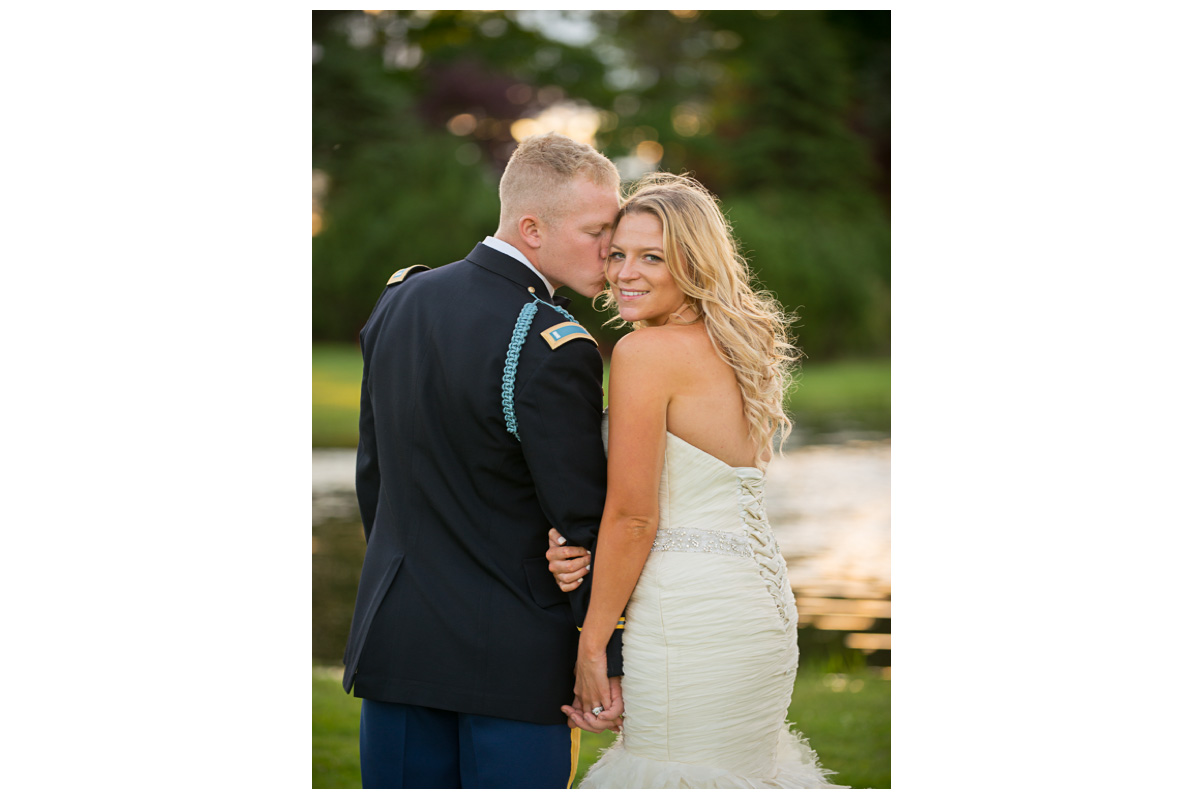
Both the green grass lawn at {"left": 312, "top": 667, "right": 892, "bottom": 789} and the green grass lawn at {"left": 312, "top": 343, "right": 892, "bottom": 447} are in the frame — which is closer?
the green grass lawn at {"left": 312, "top": 667, "right": 892, "bottom": 789}

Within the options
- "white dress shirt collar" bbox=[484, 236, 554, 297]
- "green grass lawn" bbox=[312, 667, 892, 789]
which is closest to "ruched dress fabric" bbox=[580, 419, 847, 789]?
"white dress shirt collar" bbox=[484, 236, 554, 297]

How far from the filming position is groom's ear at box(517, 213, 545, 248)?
2.36m

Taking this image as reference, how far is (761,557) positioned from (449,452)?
868mm

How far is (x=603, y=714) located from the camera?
2.26m

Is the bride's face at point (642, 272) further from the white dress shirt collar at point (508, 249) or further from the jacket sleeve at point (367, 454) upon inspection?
the jacket sleeve at point (367, 454)

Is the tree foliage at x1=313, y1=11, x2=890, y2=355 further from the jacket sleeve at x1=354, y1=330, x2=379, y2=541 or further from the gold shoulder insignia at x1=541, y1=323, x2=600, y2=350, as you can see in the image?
the gold shoulder insignia at x1=541, y1=323, x2=600, y2=350

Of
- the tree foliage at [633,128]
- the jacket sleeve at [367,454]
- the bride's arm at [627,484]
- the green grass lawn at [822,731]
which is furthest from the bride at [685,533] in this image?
the tree foliage at [633,128]

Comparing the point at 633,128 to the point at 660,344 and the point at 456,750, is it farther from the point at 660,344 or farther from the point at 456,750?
the point at 456,750

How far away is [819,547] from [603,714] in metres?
6.22

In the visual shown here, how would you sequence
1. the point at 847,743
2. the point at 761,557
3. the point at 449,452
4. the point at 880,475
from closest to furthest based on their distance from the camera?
the point at 449,452 < the point at 761,557 < the point at 847,743 < the point at 880,475

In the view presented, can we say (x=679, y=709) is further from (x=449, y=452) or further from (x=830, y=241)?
(x=830, y=241)

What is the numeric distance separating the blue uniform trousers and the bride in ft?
0.35

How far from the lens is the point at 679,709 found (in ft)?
7.39

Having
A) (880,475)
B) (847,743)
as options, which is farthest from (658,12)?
(847,743)
